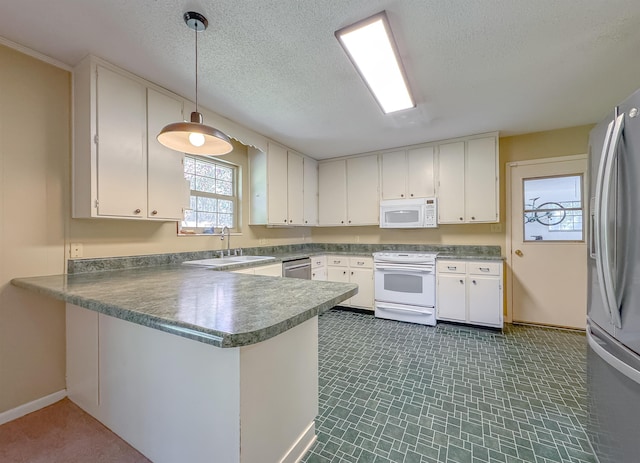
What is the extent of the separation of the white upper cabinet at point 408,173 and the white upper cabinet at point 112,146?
299cm

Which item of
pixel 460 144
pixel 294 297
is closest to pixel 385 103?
pixel 460 144

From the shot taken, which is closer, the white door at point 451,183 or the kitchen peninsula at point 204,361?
the kitchen peninsula at point 204,361

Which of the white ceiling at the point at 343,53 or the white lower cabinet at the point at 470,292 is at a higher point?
the white ceiling at the point at 343,53

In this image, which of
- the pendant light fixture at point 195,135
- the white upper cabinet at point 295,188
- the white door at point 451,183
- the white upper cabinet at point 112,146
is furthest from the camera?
the white upper cabinet at point 295,188

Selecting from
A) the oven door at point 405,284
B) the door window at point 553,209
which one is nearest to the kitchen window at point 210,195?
the oven door at point 405,284

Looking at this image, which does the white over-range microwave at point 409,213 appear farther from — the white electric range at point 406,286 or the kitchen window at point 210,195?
the kitchen window at point 210,195

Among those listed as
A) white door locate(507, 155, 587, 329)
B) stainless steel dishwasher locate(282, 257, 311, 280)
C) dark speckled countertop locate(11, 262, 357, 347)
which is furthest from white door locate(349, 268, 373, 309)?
dark speckled countertop locate(11, 262, 357, 347)

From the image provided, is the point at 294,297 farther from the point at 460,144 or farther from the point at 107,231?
the point at 460,144

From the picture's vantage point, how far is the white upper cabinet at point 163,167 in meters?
2.23

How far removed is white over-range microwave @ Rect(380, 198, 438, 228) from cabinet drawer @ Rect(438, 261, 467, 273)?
55 centimetres

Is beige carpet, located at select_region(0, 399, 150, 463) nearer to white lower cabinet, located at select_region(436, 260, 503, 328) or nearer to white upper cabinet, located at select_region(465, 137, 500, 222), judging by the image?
white lower cabinet, located at select_region(436, 260, 503, 328)

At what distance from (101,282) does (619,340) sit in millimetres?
2646

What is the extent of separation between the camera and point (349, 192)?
4395 millimetres

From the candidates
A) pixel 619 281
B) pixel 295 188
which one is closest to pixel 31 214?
pixel 295 188
